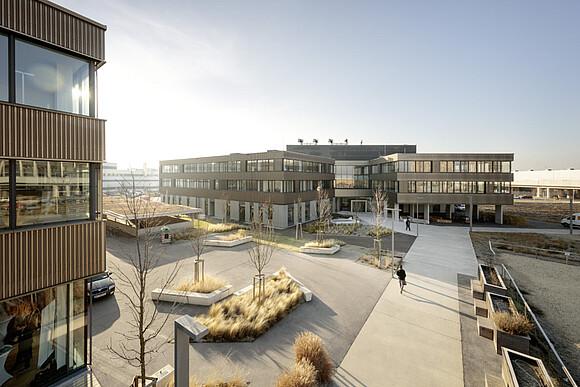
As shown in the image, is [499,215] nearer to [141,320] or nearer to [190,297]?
[190,297]

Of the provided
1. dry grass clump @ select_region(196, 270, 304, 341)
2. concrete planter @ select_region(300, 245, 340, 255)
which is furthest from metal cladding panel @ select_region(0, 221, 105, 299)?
concrete planter @ select_region(300, 245, 340, 255)

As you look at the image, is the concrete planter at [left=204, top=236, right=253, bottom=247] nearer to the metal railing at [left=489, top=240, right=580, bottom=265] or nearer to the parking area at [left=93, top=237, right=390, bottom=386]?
the parking area at [left=93, top=237, right=390, bottom=386]

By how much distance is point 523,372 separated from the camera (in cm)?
721

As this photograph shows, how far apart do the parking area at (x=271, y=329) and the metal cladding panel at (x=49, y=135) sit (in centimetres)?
651

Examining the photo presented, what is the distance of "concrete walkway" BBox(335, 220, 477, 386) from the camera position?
797 centimetres

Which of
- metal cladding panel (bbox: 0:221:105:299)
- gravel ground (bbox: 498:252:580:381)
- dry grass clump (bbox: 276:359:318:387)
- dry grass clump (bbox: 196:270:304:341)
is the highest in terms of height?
metal cladding panel (bbox: 0:221:105:299)

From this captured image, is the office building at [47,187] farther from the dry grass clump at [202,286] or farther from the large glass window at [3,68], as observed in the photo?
the dry grass clump at [202,286]

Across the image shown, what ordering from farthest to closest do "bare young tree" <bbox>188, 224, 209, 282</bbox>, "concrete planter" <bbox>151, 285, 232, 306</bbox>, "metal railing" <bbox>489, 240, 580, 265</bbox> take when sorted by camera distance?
1. "metal railing" <bbox>489, 240, 580, 265</bbox>
2. "bare young tree" <bbox>188, 224, 209, 282</bbox>
3. "concrete planter" <bbox>151, 285, 232, 306</bbox>

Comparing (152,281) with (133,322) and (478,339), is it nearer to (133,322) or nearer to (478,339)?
(133,322)

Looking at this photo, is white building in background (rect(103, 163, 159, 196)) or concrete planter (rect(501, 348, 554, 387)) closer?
concrete planter (rect(501, 348, 554, 387))

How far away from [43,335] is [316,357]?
7.64 m

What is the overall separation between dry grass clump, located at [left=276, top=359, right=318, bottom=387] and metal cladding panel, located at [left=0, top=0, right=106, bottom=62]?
1056cm

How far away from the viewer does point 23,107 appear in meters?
6.56

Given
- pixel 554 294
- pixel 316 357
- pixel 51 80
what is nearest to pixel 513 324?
pixel 316 357
